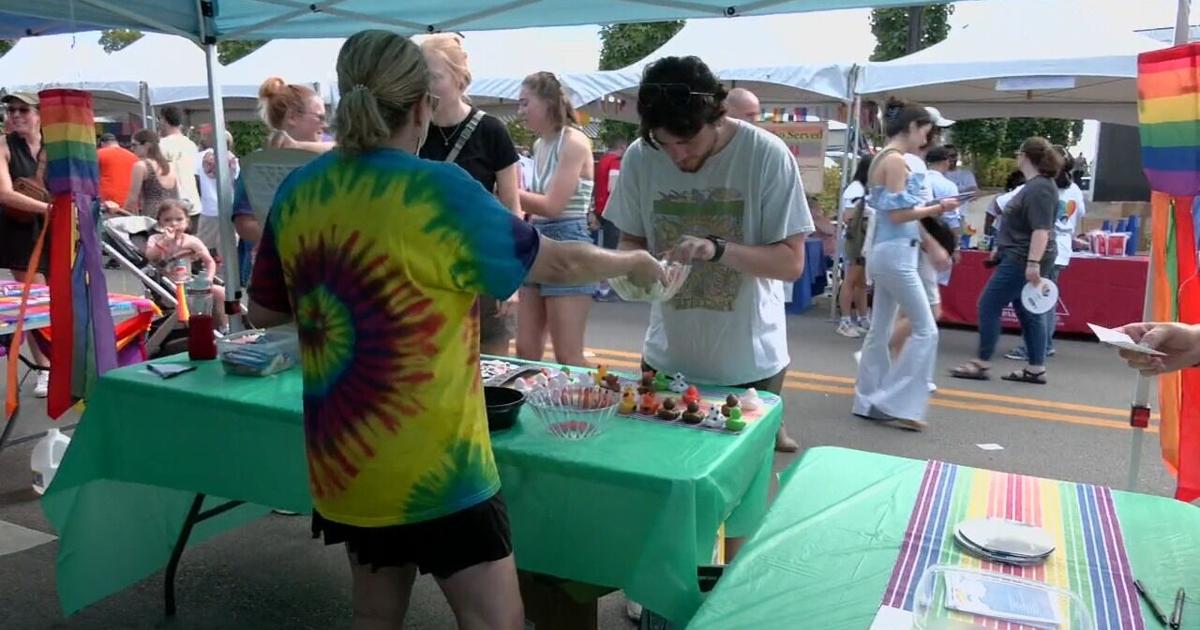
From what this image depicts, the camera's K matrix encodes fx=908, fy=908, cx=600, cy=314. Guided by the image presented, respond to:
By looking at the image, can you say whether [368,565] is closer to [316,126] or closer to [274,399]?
[274,399]

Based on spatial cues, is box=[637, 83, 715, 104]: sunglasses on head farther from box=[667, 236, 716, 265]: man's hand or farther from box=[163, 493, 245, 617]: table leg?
box=[163, 493, 245, 617]: table leg

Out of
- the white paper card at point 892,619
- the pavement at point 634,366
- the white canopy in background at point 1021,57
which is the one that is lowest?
the pavement at point 634,366

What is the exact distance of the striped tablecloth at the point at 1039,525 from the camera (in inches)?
53.2

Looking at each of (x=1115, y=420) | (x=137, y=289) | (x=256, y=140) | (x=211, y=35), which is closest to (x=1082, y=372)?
(x=1115, y=420)

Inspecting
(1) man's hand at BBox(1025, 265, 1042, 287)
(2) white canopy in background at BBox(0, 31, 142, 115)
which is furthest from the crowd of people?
(2) white canopy in background at BBox(0, 31, 142, 115)

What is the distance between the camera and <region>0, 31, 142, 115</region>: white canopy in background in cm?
1324

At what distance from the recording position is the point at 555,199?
3.74 meters

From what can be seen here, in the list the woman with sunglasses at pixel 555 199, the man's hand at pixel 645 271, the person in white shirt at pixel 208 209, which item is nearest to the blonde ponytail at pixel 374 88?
the man's hand at pixel 645 271

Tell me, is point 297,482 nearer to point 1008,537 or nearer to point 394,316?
point 394,316

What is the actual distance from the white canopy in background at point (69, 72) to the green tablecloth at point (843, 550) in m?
13.5

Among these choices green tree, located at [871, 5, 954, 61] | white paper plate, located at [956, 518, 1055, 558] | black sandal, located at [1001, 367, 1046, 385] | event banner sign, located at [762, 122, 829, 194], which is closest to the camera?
white paper plate, located at [956, 518, 1055, 558]

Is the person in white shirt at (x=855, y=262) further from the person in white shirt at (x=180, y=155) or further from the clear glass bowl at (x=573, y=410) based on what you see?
the person in white shirt at (x=180, y=155)

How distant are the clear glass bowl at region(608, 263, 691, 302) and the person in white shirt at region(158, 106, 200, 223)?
26.4 ft

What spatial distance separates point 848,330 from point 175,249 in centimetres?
522
